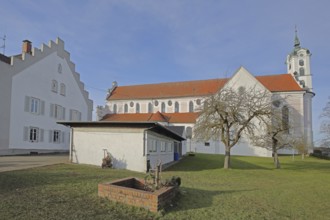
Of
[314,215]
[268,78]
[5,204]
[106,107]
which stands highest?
[268,78]

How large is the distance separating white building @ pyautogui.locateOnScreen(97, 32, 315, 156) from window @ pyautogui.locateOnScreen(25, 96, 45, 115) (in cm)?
1649

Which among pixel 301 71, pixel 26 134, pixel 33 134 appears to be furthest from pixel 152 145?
pixel 301 71

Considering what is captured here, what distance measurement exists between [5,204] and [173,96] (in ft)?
171

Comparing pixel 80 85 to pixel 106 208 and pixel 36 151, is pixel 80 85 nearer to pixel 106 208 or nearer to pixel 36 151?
pixel 36 151

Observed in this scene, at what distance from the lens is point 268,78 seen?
182 feet

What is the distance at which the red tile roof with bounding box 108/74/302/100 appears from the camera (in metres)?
52.6

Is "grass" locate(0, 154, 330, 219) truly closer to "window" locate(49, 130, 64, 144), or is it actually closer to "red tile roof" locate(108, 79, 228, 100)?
"window" locate(49, 130, 64, 144)

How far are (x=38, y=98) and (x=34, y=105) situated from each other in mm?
1002

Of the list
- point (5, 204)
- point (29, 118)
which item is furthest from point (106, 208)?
point (29, 118)

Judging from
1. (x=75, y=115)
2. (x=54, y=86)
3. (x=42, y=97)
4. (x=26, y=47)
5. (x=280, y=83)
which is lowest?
(x=75, y=115)

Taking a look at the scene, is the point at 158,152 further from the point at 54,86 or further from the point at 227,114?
the point at 54,86

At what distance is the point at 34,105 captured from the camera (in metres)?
31.7

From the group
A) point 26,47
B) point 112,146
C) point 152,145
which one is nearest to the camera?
point 112,146

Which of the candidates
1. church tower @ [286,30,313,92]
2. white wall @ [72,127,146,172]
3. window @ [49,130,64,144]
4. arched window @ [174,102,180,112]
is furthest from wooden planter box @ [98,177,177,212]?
church tower @ [286,30,313,92]
